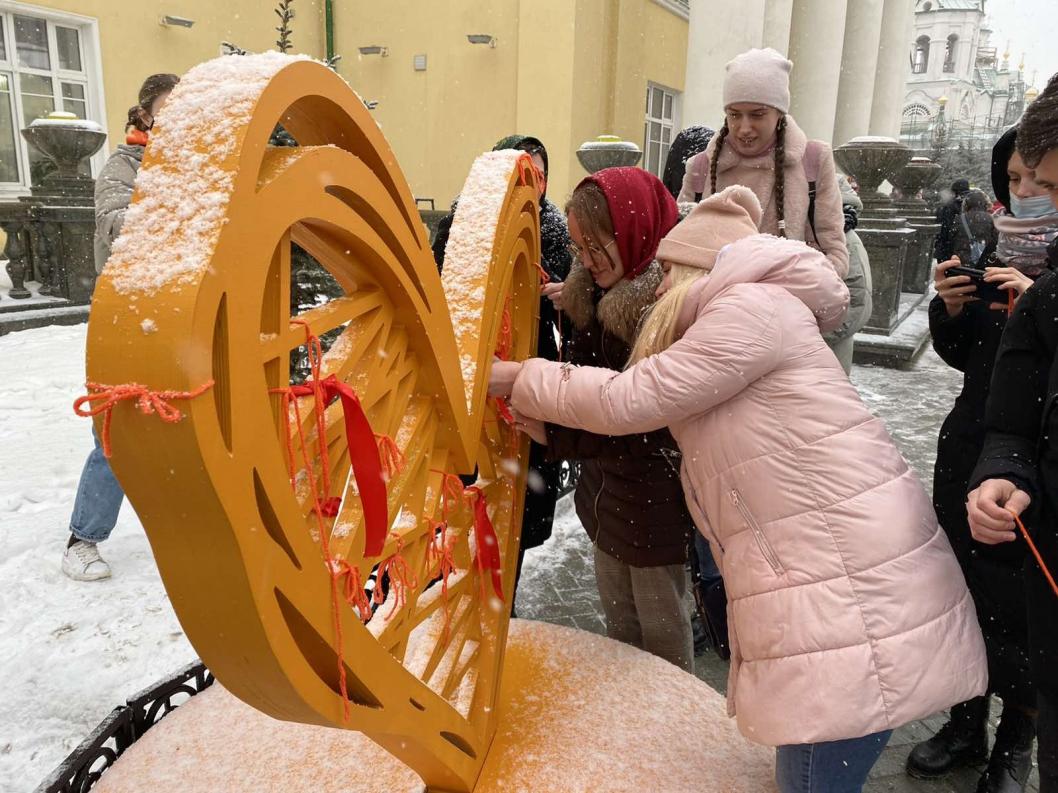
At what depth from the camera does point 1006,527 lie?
4.81ft

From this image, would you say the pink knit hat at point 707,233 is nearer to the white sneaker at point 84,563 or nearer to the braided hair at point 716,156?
the braided hair at point 716,156

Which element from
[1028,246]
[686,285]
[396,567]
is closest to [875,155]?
[1028,246]

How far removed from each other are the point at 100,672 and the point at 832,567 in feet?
8.75

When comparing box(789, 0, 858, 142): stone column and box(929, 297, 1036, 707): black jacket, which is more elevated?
box(789, 0, 858, 142): stone column

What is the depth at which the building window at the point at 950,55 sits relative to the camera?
72125 mm

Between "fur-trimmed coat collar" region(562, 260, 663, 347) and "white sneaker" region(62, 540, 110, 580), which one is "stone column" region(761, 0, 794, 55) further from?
"white sneaker" region(62, 540, 110, 580)

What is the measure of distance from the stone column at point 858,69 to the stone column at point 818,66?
2.59m

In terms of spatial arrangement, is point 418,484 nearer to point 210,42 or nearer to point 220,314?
point 220,314

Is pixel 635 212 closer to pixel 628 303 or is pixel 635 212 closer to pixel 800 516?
pixel 628 303

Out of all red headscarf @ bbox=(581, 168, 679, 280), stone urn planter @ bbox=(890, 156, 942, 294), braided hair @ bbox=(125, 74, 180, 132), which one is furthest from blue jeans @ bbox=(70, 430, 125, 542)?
stone urn planter @ bbox=(890, 156, 942, 294)

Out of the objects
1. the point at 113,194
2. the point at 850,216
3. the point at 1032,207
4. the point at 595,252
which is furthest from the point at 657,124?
the point at 595,252

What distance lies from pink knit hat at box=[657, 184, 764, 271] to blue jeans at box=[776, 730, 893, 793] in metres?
1.01

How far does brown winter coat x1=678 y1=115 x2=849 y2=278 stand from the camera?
301 cm

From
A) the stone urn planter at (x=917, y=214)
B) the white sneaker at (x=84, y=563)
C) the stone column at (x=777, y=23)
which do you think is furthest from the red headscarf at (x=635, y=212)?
the stone urn planter at (x=917, y=214)
